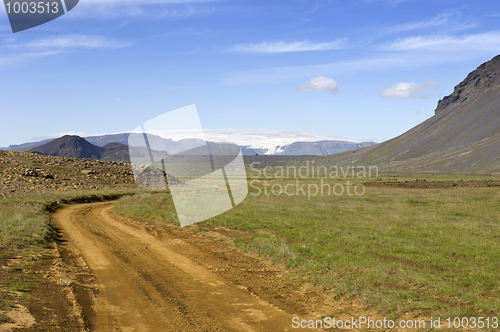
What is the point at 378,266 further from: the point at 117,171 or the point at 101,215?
the point at 117,171

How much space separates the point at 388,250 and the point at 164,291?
990 centimetres

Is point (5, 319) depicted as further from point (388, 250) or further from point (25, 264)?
point (388, 250)

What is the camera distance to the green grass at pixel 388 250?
9852 millimetres

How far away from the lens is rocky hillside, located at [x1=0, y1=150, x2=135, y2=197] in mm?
40144

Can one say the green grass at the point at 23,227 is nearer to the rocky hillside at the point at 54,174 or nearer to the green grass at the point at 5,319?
the green grass at the point at 5,319

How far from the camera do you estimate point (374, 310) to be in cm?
925

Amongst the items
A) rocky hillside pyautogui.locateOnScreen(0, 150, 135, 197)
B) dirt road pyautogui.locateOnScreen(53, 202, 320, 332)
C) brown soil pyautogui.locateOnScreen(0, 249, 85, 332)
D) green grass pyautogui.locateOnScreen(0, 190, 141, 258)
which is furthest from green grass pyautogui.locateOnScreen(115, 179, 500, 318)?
rocky hillside pyautogui.locateOnScreen(0, 150, 135, 197)

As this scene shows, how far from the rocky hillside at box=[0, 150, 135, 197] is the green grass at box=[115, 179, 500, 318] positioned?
17.8 m

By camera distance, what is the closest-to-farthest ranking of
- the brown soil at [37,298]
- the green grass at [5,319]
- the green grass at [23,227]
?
the green grass at [5,319]
the brown soil at [37,298]
the green grass at [23,227]

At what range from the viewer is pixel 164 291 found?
35.2 feet

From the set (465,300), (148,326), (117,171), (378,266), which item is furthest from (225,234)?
(117,171)

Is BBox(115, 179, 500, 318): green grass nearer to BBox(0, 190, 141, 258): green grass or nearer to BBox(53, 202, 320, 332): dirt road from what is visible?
BBox(53, 202, 320, 332): dirt road

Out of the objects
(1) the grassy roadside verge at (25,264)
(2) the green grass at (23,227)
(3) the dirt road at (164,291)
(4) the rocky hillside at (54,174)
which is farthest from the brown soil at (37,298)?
(4) the rocky hillside at (54,174)

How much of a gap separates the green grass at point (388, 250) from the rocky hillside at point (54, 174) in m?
17.8
